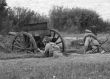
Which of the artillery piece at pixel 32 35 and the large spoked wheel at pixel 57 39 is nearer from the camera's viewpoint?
the large spoked wheel at pixel 57 39

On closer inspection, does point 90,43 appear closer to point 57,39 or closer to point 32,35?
point 57,39

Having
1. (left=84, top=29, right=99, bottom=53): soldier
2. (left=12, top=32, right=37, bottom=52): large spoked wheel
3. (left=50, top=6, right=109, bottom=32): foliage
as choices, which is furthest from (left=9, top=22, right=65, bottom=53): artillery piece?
(left=50, top=6, right=109, bottom=32): foliage

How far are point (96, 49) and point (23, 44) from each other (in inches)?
144

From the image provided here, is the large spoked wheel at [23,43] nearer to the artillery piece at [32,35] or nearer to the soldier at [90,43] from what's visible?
the artillery piece at [32,35]

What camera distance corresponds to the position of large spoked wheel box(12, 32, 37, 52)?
12.1 m

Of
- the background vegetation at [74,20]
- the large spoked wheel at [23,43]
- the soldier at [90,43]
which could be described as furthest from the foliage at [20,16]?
the soldier at [90,43]

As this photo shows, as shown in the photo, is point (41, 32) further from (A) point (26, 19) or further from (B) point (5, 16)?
(A) point (26, 19)

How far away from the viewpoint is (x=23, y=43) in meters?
13.1

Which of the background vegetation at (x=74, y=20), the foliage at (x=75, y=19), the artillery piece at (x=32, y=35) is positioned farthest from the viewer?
the foliage at (x=75, y=19)

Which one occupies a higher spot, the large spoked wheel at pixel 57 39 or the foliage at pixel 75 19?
the large spoked wheel at pixel 57 39

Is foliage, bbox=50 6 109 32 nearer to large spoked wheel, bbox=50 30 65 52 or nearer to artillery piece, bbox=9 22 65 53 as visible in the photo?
large spoked wheel, bbox=50 30 65 52

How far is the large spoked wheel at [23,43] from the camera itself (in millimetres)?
12133

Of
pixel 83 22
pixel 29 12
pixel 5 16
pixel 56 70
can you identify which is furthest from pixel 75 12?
pixel 56 70

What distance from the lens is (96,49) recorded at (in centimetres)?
1199
